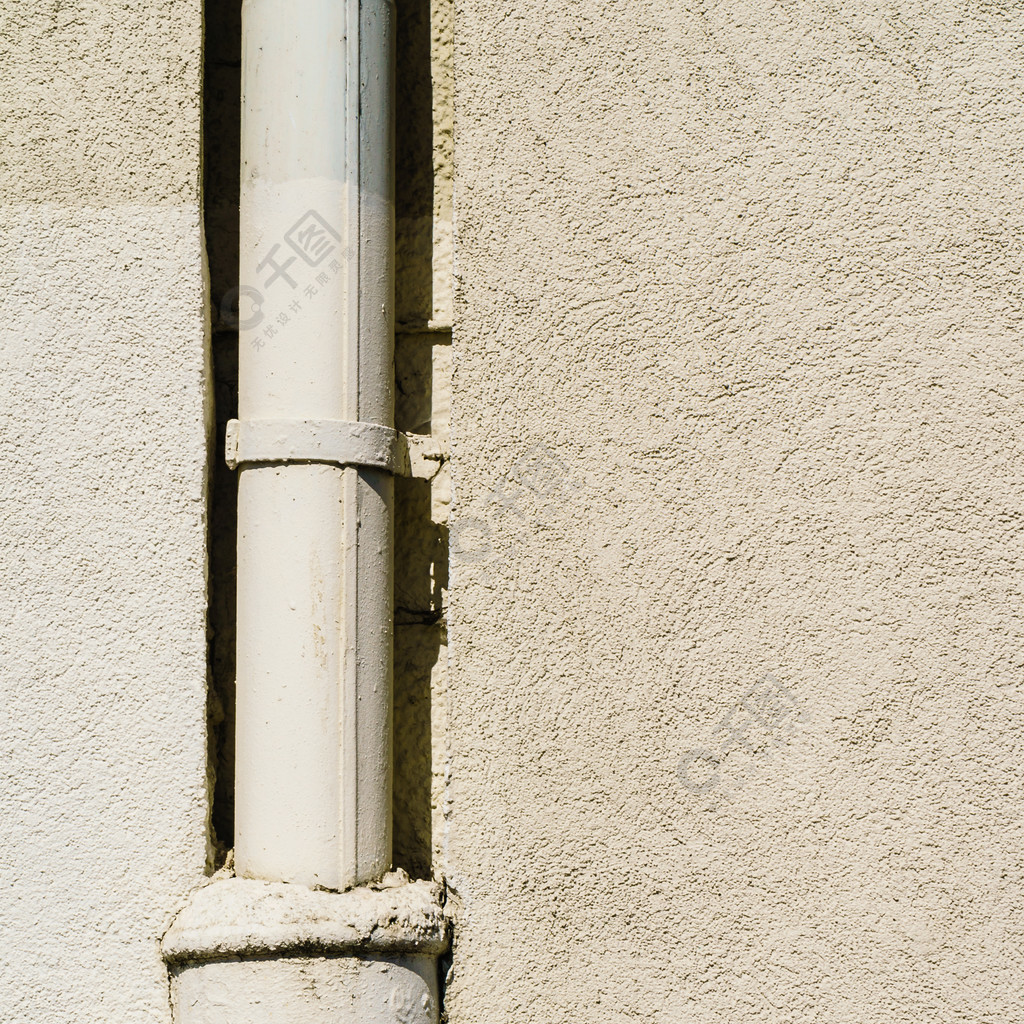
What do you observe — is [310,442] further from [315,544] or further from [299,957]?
[299,957]

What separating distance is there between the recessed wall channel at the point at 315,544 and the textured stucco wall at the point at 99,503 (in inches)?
3.9

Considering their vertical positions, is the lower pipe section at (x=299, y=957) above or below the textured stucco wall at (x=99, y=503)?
below

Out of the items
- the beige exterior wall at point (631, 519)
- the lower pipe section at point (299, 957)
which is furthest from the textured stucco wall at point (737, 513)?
the lower pipe section at point (299, 957)

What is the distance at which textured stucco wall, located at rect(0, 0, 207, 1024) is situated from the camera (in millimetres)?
1531

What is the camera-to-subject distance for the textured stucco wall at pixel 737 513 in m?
1.49

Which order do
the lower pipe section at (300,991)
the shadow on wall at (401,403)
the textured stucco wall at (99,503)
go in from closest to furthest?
the lower pipe section at (300,991) → the textured stucco wall at (99,503) → the shadow on wall at (401,403)

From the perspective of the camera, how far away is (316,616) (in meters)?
1.49

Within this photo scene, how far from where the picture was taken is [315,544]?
1489 mm

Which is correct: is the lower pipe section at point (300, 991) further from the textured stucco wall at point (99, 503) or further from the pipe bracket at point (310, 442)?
the pipe bracket at point (310, 442)

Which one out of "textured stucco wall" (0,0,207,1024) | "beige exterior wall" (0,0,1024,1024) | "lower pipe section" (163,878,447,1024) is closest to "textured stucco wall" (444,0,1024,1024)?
"beige exterior wall" (0,0,1024,1024)

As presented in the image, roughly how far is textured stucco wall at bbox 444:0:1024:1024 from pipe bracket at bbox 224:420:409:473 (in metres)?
0.16

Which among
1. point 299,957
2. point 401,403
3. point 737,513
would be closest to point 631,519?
point 737,513

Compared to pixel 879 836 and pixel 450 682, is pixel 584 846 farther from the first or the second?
pixel 879 836

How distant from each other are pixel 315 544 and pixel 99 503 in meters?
0.42
